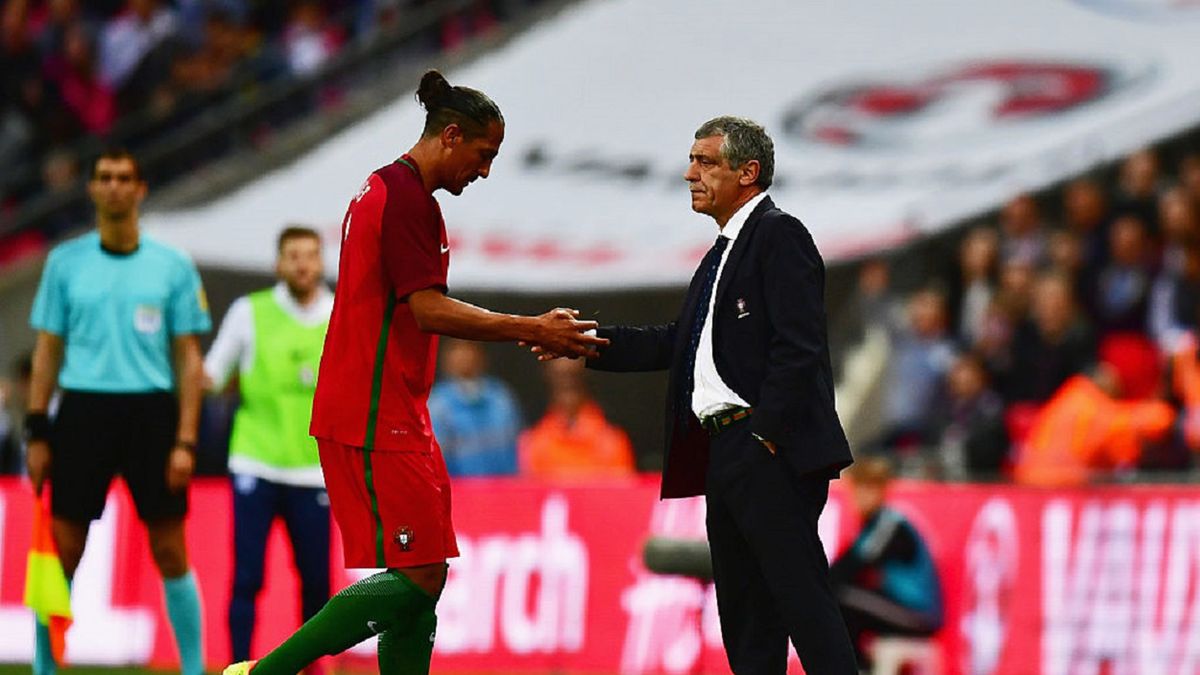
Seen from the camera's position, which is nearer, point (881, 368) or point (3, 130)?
point (881, 368)

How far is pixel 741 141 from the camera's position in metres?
8.09

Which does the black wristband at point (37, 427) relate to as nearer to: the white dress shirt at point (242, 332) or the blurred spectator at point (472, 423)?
the white dress shirt at point (242, 332)

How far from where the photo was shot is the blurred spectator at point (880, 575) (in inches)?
492

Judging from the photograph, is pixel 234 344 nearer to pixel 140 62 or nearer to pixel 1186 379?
pixel 1186 379

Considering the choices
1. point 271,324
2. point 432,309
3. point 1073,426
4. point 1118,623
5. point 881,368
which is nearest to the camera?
point 432,309

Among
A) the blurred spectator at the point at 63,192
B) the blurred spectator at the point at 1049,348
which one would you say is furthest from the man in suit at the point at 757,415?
the blurred spectator at the point at 63,192

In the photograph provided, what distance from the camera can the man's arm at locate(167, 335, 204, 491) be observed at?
10008mm

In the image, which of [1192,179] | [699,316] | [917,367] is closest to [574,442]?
[917,367]

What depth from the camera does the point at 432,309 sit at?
25.2 ft

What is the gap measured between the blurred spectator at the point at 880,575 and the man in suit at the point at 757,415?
4375 mm

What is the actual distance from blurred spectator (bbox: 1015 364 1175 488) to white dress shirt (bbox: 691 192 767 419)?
240 inches

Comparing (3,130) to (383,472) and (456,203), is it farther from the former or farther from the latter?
(383,472)

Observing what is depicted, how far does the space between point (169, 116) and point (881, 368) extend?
841 centimetres

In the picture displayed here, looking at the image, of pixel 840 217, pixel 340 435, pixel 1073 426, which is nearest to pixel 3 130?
pixel 840 217
